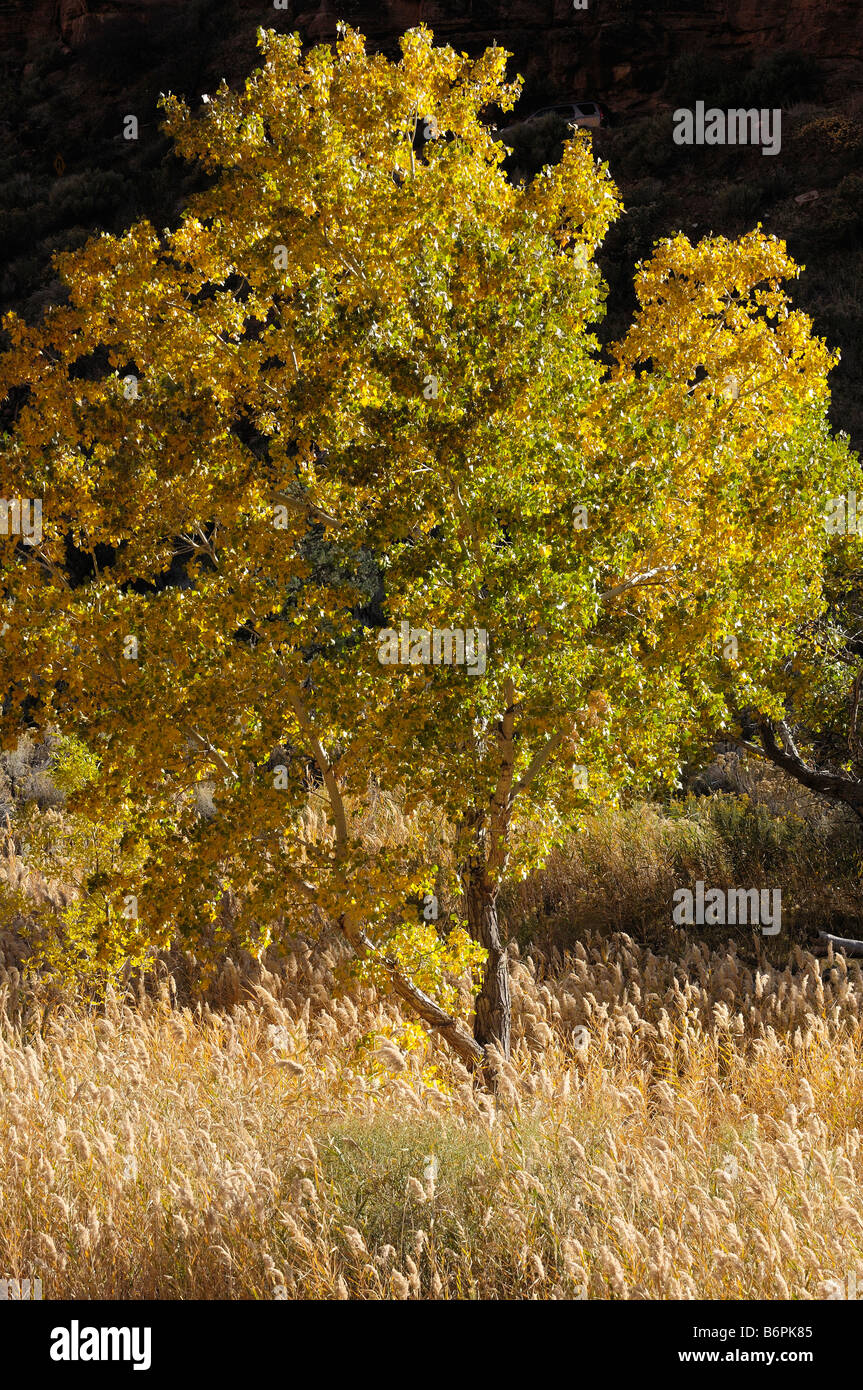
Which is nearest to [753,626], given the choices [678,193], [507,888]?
[507,888]

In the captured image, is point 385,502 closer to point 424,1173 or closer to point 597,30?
point 424,1173

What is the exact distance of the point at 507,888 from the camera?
39.6 feet

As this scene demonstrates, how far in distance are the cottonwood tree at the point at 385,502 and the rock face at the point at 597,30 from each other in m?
40.8

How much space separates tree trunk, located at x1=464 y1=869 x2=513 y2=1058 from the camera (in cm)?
714

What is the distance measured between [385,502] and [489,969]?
311 centimetres

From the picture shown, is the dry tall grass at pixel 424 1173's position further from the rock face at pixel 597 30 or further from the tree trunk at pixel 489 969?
the rock face at pixel 597 30

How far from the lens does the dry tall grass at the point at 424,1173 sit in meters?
4.07

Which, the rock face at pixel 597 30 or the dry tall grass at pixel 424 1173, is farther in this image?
the rock face at pixel 597 30

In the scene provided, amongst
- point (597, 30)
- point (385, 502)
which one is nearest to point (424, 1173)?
point (385, 502)

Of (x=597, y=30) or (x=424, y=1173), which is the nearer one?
(x=424, y=1173)

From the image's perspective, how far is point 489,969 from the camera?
23.7ft

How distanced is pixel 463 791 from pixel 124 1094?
2893 mm

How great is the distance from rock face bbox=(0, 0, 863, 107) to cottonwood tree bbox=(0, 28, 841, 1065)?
40.8m

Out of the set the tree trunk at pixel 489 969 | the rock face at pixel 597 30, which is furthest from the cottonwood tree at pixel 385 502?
the rock face at pixel 597 30
